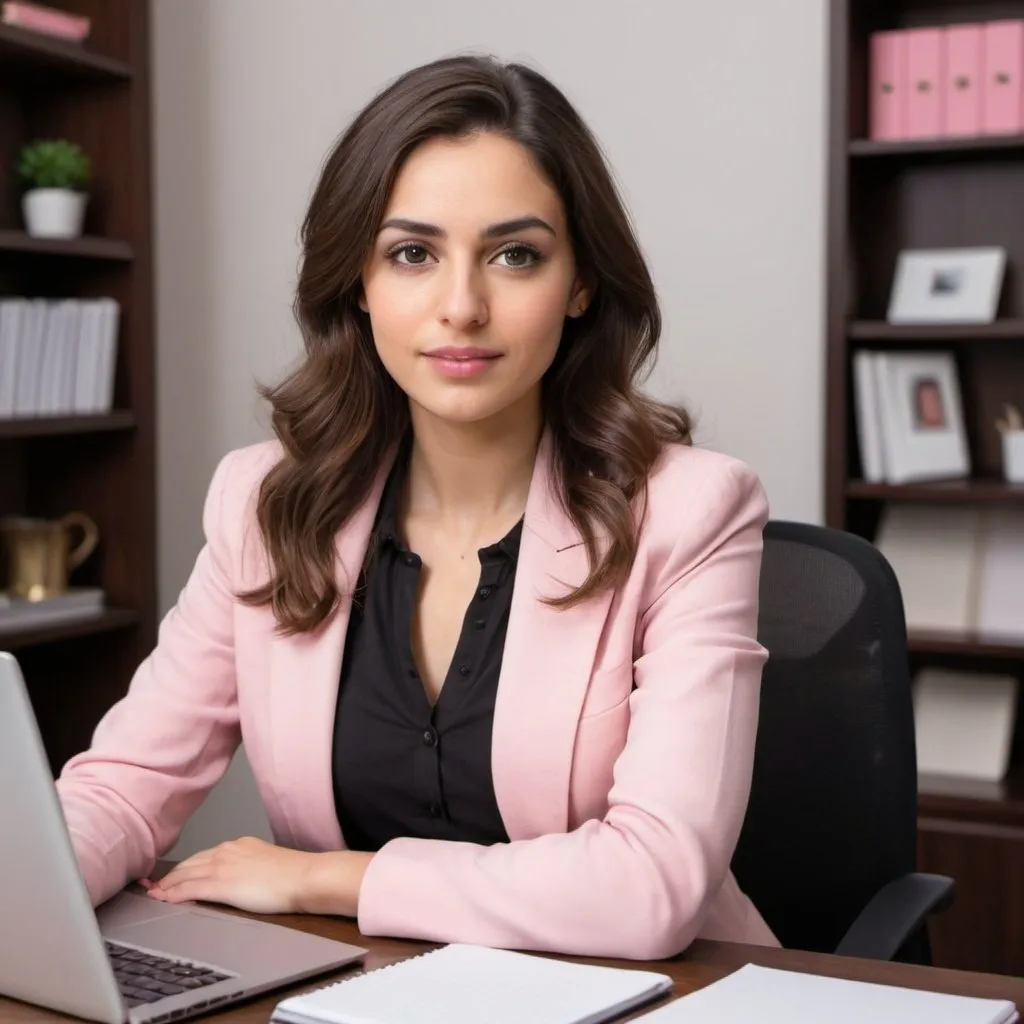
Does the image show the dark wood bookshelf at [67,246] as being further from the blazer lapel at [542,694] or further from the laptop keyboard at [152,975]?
the laptop keyboard at [152,975]

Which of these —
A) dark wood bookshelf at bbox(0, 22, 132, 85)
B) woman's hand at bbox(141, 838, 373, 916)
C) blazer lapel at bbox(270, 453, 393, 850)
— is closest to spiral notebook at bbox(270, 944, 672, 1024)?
woman's hand at bbox(141, 838, 373, 916)

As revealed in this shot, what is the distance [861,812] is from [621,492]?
19.0 inches

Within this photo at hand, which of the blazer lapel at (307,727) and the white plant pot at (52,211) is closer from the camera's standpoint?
the blazer lapel at (307,727)

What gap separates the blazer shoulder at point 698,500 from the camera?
1.52 m

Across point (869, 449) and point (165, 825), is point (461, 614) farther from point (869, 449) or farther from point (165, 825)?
point (869, 449)

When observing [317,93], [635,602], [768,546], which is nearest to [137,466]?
[317,93]

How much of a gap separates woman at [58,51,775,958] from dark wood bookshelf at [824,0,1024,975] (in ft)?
4.49

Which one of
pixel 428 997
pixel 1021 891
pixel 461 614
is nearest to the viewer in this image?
pixel 428 997

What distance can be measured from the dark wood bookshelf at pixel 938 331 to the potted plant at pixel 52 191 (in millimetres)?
1570

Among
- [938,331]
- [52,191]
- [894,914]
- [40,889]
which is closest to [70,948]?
[40,889]

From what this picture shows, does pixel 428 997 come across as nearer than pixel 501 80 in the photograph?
Yes

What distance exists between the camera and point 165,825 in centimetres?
155

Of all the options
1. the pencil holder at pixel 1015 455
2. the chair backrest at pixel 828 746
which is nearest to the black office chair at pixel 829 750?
the chair backrest at pixel 828 746

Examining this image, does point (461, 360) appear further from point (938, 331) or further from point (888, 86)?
point (888, 86)
